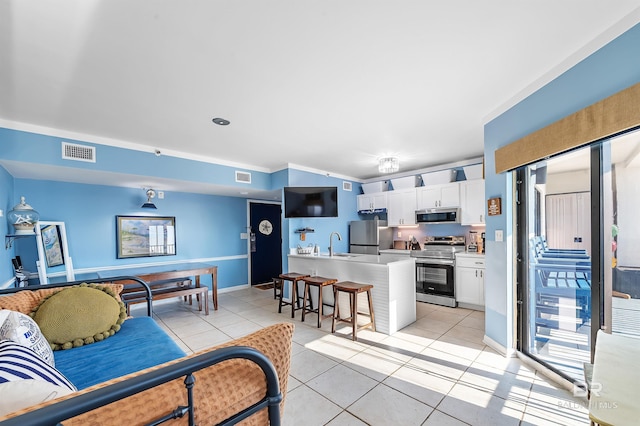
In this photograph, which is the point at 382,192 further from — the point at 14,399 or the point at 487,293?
the point at 14,399

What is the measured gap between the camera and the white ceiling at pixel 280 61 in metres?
1.52

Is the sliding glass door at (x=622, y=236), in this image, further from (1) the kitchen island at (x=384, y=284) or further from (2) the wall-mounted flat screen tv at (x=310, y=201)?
(2) the wall-mounted flat screen tv at (x=310, y=201)

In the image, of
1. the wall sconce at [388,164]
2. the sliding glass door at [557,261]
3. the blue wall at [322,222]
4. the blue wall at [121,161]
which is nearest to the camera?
the sliding glass door at [557,261]

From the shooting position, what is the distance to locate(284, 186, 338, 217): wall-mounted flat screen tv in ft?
15.8

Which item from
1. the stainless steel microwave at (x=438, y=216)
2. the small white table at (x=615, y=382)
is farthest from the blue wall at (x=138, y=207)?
the small white table at (x=615, y=382)

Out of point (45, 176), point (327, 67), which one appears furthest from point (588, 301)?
point (45, 176)

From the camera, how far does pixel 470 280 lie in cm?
425

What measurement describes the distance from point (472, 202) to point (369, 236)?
207 cm

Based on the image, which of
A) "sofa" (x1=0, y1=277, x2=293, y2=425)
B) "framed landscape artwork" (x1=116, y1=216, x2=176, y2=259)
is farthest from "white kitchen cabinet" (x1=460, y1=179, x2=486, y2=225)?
"framed landscape artwork" (x1=116, y1=216, x2=176, y2=259)

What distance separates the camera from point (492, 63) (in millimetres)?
2029

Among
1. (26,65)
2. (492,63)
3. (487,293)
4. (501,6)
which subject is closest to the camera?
(501,6)

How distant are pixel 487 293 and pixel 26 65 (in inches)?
178

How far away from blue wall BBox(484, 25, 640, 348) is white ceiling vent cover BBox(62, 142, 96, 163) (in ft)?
15.4

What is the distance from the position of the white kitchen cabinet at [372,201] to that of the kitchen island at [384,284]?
2203 millimetres
